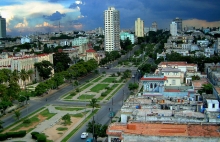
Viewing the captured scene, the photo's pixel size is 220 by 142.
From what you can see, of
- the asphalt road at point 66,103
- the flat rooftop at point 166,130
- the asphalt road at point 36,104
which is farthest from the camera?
the asphalt road at point 36,104

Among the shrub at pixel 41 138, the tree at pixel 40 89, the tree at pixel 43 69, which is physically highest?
the tree at pixel 43 69

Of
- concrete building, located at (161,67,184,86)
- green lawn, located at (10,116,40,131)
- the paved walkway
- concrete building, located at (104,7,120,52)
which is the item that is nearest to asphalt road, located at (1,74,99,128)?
green lawn, located at (10,116,40,131)

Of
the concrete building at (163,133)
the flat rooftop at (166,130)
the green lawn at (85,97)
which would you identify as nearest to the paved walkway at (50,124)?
the green lawn at (85,97)

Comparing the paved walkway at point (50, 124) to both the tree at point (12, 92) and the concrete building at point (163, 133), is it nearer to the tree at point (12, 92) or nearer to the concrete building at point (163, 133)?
the tree at point (12, 92)

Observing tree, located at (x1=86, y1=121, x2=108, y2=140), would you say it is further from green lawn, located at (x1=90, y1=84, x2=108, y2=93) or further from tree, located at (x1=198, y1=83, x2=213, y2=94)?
green lawn, located at (x1=90, y1=84, x2=108, y2=93)

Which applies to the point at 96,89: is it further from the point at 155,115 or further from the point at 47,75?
the point at 155,115

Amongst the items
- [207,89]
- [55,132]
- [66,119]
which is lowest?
[55,132]

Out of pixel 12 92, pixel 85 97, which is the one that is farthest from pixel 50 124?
pixel 85 97

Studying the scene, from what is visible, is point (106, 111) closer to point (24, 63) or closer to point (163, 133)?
point (163, 133)
